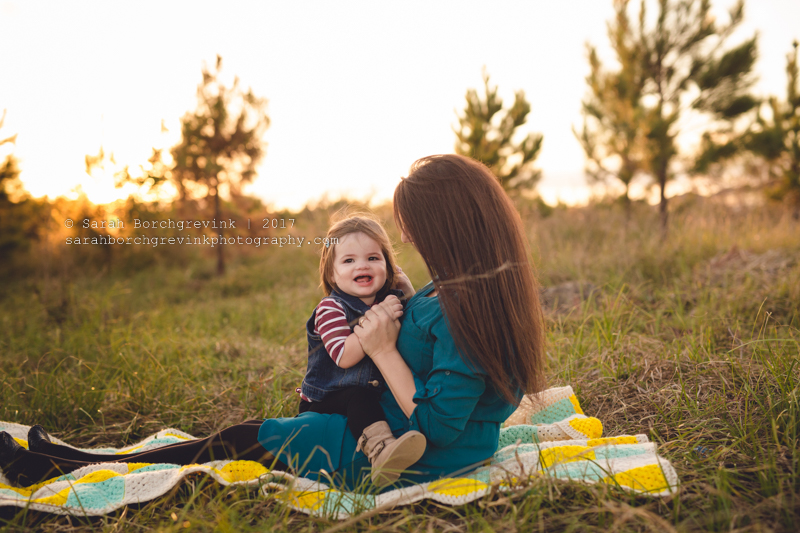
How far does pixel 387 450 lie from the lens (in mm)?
1541

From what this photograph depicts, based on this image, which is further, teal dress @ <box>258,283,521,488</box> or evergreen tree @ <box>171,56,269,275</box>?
evergreen tree @ <box>171,56,269,275</box>

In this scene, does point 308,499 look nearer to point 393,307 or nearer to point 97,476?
point 393,307

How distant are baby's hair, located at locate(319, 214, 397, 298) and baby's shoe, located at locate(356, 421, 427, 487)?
0.66 meters

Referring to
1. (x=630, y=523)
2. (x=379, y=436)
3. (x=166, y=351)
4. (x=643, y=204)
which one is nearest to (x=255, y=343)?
(x=166, y=351)

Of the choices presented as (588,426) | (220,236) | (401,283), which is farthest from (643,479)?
(220,236)

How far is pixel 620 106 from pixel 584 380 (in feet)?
30.8

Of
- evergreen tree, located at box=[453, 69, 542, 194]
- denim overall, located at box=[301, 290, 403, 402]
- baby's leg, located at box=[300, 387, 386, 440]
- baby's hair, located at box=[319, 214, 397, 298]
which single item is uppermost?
evergreen tree, located at box=[453, 69, 542, 194]

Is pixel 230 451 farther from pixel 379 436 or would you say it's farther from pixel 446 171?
pixel 446 171

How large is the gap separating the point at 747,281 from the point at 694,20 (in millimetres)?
8577

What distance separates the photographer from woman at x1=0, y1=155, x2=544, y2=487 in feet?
5.14

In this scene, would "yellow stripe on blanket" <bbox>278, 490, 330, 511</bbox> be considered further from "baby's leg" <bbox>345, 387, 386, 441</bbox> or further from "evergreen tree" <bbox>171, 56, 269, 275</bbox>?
"evergreen tree" <bbox>171, 56, 269, 275</bbox>

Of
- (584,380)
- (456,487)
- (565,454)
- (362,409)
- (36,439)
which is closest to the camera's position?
(456,487)

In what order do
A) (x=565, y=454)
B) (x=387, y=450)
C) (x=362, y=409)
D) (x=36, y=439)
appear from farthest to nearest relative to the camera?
(x=36, y=439), (x=565, y=454), (x=362, y=409), (x=387, y=450)

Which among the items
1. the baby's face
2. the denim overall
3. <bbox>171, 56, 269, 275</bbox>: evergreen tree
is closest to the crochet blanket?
the denim overall
